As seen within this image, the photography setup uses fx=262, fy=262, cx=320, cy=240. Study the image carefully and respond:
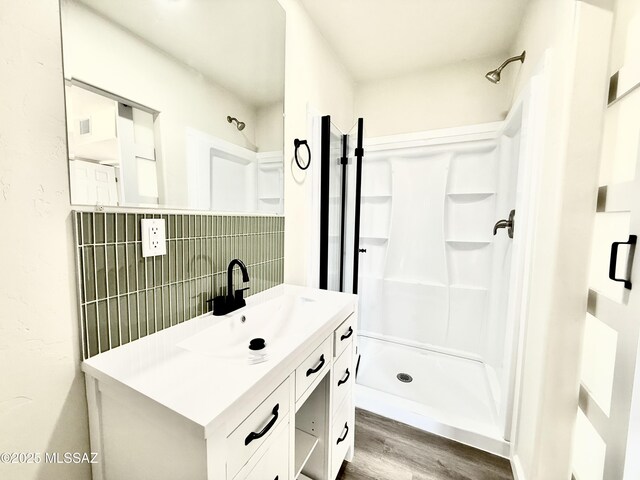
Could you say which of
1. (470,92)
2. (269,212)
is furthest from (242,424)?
(470,92)

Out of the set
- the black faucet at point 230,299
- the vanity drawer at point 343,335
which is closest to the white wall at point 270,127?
the black faucet at point 230,299

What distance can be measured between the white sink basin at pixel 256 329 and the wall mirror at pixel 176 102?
45 centimetres

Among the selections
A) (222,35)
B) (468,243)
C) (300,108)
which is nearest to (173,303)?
(222,35)

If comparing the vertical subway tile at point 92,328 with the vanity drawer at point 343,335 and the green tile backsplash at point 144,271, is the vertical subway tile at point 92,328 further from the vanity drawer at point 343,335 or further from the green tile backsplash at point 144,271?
the vanity drawer at point 343,335

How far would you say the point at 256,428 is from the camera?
2.15 ft

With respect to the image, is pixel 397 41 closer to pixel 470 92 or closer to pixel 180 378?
pixel 470 92

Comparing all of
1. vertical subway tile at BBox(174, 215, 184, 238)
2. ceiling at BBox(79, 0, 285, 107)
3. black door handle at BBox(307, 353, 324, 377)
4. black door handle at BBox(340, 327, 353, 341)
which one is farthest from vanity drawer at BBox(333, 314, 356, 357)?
ceiling at BBox(79, 0, 285, 107)

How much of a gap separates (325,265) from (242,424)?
116 cm

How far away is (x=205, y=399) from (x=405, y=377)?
189 cm

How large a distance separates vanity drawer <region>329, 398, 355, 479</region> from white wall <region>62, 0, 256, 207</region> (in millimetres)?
1127

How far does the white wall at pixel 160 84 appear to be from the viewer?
67 cm

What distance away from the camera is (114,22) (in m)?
0.74

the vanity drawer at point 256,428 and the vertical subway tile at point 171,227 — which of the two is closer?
the vanity drawer at point 256,428

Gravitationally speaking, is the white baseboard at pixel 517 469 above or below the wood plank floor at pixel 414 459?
above
